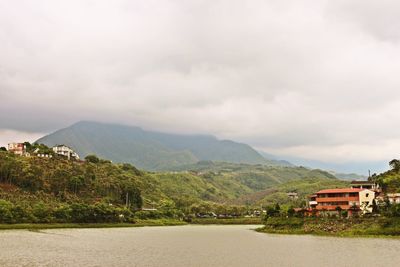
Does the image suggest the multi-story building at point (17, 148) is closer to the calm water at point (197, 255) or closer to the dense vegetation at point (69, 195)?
the dense vegetation at point (69, 195)

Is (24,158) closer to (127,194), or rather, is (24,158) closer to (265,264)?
(127,194)

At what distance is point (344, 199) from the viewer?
106438 millimetres

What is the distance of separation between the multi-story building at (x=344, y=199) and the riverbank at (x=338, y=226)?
10194 millimetres

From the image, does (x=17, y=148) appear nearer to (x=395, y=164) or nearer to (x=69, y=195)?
(x=69, y=195)

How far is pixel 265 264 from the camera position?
42.9 meters

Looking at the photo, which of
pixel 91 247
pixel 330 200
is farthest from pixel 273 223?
pixel 91 247

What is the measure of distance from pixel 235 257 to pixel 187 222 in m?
114

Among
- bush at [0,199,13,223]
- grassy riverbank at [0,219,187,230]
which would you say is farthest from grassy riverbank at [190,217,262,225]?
bush at [0,199,13,223]

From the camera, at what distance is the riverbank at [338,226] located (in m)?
77.8

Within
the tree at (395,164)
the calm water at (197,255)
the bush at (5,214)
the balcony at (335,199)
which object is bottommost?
the calm water at (197,255)

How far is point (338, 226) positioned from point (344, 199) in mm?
22992

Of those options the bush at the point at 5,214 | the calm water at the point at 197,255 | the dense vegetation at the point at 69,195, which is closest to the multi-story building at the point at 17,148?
the dense vegetation at the point at 69,195

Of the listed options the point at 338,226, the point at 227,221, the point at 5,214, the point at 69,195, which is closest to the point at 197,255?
the point at 338,226

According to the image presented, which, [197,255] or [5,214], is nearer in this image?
[197,255]
